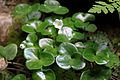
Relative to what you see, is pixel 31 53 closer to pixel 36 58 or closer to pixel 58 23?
pixel 36 58

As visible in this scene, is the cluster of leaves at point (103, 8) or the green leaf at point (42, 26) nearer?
the cluster of leaves at point (103, 8)

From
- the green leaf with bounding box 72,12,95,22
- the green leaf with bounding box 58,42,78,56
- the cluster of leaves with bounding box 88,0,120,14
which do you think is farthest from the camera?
the green leaf with bounding box 72,12,95,22

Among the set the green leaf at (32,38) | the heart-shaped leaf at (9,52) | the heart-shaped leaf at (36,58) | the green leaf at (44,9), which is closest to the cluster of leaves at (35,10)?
the green leaf at (44,9)

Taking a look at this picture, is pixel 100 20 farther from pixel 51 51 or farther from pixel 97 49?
pixel 51 51

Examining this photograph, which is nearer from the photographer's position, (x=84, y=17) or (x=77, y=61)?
(x=77, y=61)

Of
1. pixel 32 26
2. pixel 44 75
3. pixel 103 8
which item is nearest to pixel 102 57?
pixel 103 8

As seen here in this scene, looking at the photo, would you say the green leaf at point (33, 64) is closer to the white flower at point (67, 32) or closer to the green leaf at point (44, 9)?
the white flower at point (67, 32)

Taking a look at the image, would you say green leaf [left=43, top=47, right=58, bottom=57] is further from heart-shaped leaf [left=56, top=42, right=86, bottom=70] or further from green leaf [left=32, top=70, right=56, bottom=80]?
green leaf [left=32, top=70, right=56, bottom=80]

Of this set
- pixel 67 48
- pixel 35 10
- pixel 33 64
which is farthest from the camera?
pixel 35 10

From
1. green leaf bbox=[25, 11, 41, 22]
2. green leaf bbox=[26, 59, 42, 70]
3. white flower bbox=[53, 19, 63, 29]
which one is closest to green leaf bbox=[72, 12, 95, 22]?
white flower bbox=[53, 19, 63, 29]
